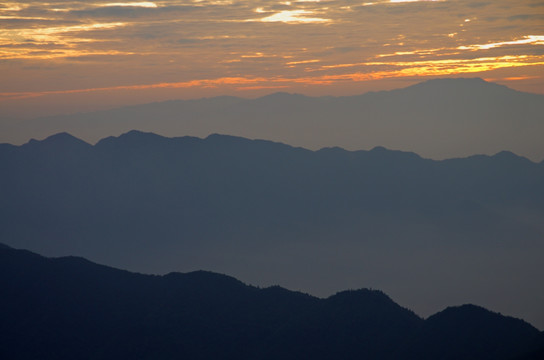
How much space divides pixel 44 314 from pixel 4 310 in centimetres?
670

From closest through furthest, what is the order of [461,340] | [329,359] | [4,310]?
1. [461,340]
2. [329,359]
3. [4,310]

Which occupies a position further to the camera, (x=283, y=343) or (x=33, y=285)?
(x=33, y=285)

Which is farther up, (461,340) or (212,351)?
(461,340)

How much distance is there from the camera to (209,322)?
10950 cm

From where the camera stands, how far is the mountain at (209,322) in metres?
95.4

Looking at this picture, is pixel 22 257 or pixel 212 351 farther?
pixel 22 257

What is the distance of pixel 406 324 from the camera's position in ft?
335

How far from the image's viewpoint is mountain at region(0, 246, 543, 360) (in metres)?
95.4

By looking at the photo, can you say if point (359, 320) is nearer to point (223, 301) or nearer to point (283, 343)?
point (283, 343)

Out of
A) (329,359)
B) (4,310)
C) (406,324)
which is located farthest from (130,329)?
(406,324)

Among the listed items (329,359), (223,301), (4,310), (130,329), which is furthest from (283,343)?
(4,310)

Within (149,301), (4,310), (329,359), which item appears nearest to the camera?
(329,359)

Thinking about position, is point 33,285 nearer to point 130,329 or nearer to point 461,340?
point 130,329

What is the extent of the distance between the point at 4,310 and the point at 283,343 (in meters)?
47.6
